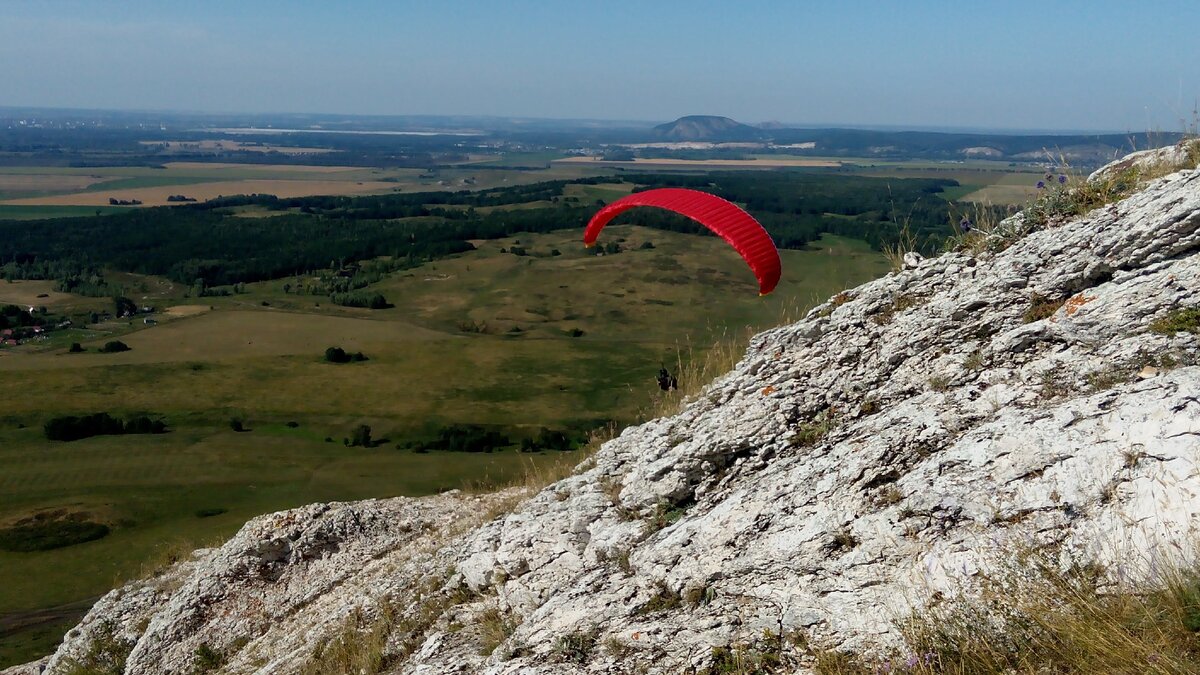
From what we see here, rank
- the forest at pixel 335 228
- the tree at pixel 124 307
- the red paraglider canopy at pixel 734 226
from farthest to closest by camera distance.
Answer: the forest at pixel 335 228, the tree at pixel 124 307, the red paraglider canopy at pixel 734 226

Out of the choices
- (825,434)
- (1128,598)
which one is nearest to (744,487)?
(825,434)

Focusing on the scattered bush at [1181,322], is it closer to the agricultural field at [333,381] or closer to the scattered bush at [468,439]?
the agricultural field at [333,381]

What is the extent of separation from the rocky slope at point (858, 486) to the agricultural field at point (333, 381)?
2633 mm

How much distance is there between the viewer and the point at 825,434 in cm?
688

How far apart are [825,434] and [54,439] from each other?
211ft

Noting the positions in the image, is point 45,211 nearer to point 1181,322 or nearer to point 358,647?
point 358,647

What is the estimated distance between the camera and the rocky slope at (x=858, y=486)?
14.5 feet

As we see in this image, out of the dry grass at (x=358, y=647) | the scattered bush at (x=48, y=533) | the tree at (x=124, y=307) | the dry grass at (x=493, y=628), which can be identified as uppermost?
the dry grass at (x=493, y=628)

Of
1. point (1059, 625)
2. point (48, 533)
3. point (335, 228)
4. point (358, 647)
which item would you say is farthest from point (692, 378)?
point (335, 228)

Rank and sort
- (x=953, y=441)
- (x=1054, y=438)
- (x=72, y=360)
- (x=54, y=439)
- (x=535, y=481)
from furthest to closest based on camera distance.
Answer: (x=72, y=360) < (x=54, y=439) < (x=535, y=481) < (x=953, y=441) < (x=1054, y=438)

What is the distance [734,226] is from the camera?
11.6 metres

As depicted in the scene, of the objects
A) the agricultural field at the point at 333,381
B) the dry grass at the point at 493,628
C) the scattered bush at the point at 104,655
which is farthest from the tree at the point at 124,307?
the dry grass at the point at 493,628

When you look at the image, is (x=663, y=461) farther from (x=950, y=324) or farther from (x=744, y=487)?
(x=950, y=324)

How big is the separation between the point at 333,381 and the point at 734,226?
64.9m
